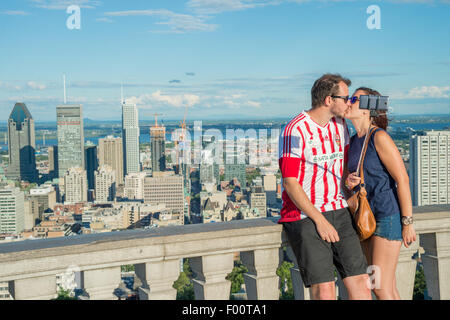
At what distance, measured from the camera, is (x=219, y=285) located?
2.88 metres

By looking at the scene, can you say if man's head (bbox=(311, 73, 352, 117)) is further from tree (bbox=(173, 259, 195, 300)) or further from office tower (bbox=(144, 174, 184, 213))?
office tower (bbox=(144, 174, 184, 213))

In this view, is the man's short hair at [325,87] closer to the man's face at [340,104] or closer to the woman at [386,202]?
the man's face at [340,104]

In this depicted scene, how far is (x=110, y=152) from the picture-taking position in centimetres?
11294

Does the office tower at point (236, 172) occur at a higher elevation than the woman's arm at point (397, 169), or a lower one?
lower

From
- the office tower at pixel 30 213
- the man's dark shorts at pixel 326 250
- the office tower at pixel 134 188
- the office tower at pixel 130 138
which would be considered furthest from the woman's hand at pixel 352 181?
the office tower at pixel 130 138

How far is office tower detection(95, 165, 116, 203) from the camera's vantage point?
9162 centimetres

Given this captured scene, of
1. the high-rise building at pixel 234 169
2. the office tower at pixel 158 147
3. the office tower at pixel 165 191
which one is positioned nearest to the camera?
the office tower at pixel 165 191

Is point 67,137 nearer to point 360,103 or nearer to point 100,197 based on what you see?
point 100,197

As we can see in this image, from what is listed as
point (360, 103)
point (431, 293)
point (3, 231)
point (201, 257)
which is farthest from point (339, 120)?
point (3, 231)

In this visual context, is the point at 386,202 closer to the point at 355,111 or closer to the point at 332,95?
the point at 355,111

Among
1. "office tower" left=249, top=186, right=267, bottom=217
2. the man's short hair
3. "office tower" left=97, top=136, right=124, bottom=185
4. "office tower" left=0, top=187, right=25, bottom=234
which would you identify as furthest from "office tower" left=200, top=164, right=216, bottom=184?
the man's short hair

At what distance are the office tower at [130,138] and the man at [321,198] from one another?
347 ft

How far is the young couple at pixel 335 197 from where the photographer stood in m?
2.75

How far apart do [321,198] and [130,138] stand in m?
116
